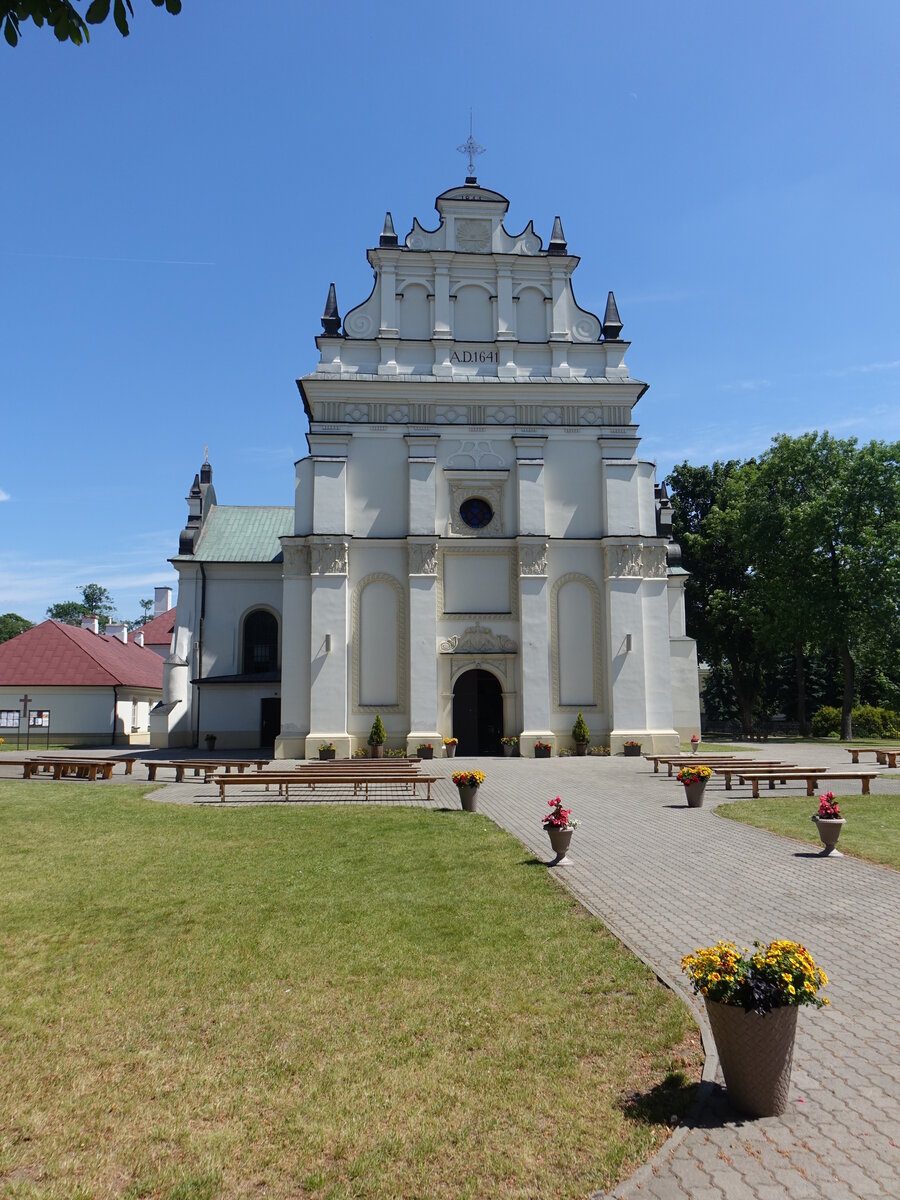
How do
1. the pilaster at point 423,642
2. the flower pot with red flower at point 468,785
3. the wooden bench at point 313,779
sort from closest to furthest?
the flower pot with red flower at point 468,785
the wooden bench at point 313,779
the pilaster at point 423,642

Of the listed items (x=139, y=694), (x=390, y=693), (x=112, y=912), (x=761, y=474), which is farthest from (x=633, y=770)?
(x=139, y=694)

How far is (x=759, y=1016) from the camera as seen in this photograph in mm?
4750

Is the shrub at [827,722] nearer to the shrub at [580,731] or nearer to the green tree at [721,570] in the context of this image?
the green tree at [721,570]

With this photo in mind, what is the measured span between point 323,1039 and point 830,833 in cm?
924

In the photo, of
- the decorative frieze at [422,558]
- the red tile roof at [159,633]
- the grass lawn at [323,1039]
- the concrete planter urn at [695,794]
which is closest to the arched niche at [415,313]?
the decorative frieze at [422,558]

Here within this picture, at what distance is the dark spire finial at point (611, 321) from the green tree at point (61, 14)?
3167 cm

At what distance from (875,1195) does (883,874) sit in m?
8.04

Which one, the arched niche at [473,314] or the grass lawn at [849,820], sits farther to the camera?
the arched niche at [473,314]

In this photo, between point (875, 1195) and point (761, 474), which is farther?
point (761, 474)

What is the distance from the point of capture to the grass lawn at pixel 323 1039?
4309 millimetres

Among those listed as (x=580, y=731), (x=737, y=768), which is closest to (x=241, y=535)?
(x=580, y=731)

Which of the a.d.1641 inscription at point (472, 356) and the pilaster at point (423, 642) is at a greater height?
the a.d.1641 inscription at point (472, 356)

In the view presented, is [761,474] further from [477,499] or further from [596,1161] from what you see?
[596,1161]

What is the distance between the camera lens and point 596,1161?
14.1 feet
